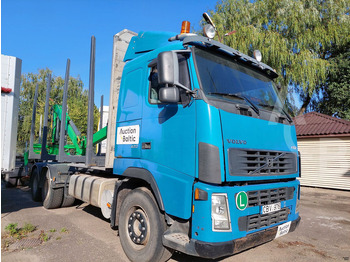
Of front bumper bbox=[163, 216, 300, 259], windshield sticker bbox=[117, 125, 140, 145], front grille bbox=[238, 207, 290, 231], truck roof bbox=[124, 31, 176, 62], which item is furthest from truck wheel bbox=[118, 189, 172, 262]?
truck roof bbox=[124, 31, 176, 62]

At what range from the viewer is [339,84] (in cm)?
1725

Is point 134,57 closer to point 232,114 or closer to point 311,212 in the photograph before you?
point 232,114

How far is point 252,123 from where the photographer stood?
10.6 feet

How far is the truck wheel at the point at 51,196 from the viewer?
6.49m

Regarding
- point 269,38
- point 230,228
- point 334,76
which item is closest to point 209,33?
point 230,228

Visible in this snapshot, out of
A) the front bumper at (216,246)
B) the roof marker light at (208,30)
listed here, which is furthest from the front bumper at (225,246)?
the roof marker light at (208,30)

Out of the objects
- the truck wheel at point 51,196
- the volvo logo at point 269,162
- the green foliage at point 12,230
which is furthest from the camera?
the truck wheel at point 51,196

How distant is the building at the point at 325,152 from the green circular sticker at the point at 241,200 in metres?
10.7

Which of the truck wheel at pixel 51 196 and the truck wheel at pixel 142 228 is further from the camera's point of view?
the truck wheel at pixel 51 196

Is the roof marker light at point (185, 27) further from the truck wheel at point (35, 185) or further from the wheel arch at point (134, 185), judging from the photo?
the truck wheel at point (35, 185)

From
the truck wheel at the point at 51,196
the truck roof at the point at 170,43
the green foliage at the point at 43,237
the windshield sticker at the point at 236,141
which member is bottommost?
the green foliage at the point at 43,237

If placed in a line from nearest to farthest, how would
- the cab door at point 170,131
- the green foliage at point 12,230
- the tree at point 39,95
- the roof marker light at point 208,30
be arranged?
the cab door at point 170,131, the roof marker light at point 208,30, the green foliage at point 12,230, the tree at point 39,95

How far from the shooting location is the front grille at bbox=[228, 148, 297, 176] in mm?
2928

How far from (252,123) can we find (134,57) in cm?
236
